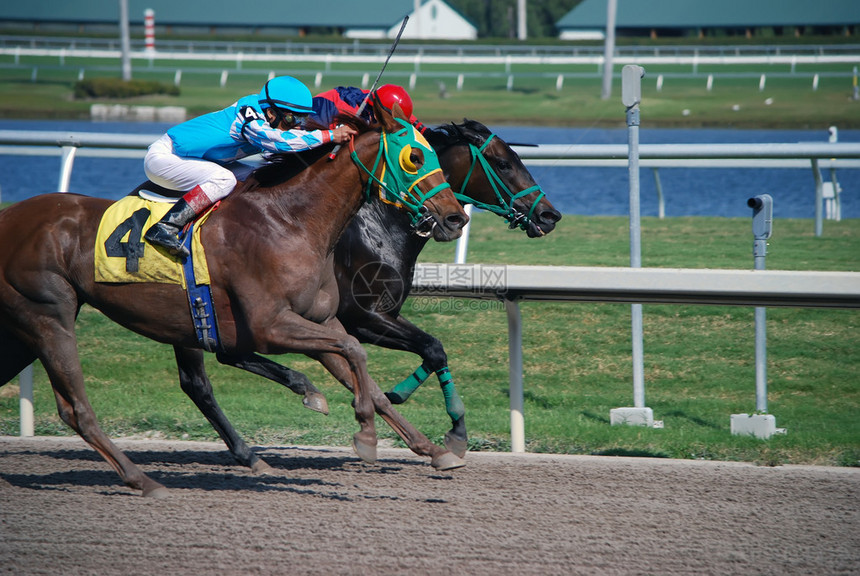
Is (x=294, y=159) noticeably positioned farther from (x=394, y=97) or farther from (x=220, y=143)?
(x=394, y=97)

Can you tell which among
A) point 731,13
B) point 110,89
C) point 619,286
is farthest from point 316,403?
point 731,13

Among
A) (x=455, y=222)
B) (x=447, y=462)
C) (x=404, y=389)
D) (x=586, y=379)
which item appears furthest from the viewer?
(x=586, y=379)

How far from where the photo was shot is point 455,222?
4.17 m

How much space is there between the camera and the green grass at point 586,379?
5.36 m

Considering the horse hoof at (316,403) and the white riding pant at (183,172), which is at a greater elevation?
the white riding pant at (183,172)

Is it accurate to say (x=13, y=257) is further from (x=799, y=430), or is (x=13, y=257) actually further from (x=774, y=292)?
(x=799, y=430)

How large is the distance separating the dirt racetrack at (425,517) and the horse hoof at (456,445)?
9 centimetres

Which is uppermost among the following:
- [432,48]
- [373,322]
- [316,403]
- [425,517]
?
[432,48]

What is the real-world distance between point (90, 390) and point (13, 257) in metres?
2.05

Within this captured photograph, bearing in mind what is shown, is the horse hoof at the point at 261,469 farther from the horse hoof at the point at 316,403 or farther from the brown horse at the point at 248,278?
the brown horse at the point at 248,278

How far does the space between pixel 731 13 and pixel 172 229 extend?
5286 cm

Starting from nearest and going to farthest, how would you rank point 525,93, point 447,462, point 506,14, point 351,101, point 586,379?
point 447,462 < point 351,101 < point 586,379 < point 525,93 < point 506,14

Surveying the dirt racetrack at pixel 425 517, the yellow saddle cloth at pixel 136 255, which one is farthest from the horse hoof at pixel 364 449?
the yellow saddle cloth at pixel 136 255

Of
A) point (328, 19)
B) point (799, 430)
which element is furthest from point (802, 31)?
point (799, 430)
